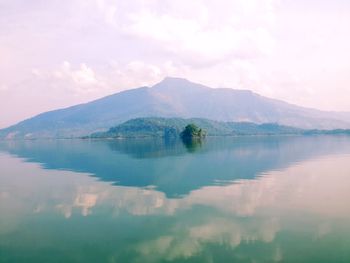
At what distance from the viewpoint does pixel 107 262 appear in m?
19.0

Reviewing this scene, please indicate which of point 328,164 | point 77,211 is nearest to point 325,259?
point 77,211

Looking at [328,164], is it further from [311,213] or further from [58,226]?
[58,226]

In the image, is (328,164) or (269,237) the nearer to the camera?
(269,237)

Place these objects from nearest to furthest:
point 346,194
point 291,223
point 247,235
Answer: point 247,235 → point 291,223 → point 346,194

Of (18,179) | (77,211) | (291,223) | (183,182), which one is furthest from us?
(18,179)

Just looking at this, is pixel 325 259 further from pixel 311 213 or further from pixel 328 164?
pixel 328 164

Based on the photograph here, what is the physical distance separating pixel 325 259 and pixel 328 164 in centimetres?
4518

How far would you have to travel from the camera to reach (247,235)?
2297 cm

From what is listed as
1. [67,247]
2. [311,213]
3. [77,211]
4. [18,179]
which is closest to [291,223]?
[311,213]

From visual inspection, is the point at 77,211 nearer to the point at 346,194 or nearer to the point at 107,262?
the point at 107,262

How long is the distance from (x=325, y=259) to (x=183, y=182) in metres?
25.6

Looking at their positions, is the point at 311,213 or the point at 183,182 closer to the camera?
the point at 311,213

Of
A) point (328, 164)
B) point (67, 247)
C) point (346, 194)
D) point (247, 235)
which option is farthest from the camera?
point (328, 164)

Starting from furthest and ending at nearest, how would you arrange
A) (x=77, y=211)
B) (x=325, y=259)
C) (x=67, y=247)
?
(x=77, y=211) < (x=67, y=247) < (x=325, y=259)
